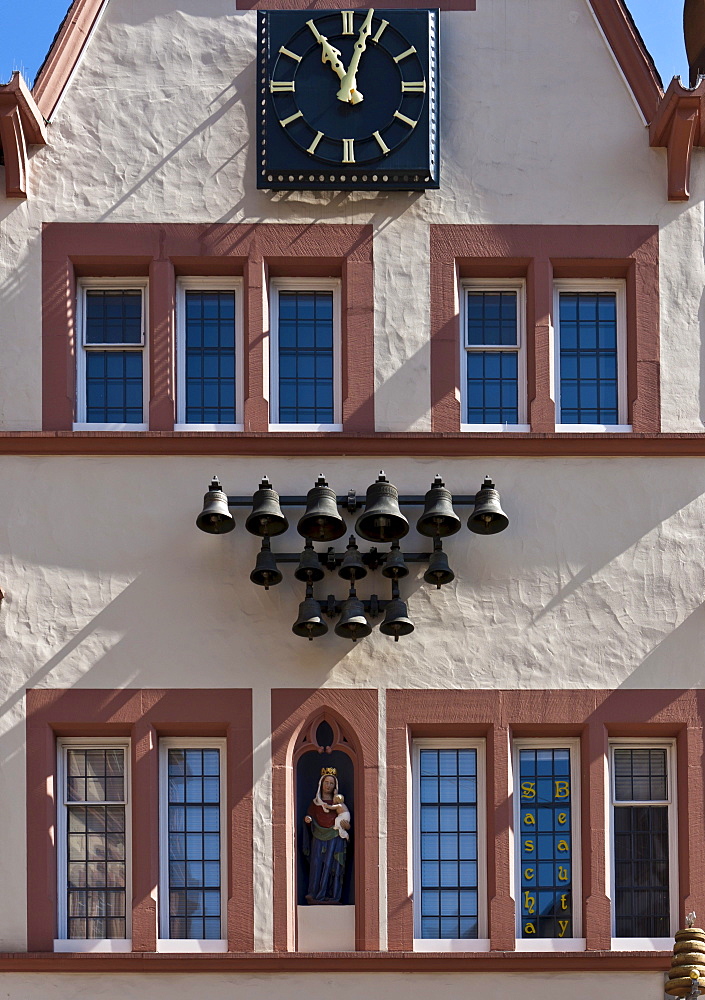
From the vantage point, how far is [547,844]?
62.5ft

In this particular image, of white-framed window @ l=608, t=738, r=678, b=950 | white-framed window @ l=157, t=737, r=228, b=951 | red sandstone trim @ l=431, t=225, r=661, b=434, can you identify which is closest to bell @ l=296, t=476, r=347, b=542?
red sandstone trim @ l=431, t=225, r=661, b=434

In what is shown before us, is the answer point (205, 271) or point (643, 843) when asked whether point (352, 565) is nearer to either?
point (205, 271)

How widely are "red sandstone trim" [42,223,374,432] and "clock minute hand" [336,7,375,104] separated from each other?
48.6 inches

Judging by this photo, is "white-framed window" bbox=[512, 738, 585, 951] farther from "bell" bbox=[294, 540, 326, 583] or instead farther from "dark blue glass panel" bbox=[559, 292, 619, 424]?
"dark blue glass panel" bbox=[559, 292, 619, 424]

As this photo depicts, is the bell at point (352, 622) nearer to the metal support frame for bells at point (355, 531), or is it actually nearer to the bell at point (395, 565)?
the metal support frame for bells at point (355, 531)

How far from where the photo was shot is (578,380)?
20172 millimetres

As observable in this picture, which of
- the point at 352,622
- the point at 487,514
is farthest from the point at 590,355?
the point at 352,622

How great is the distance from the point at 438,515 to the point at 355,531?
33.8 inches

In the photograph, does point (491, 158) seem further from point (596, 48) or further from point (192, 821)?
point (192, 821)

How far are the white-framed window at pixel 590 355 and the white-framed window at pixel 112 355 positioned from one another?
12.9 ft

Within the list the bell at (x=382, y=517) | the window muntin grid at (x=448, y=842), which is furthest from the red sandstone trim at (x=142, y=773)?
the bell at (x=382, y=517)

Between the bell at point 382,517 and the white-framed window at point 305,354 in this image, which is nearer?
the bell at point 382,517

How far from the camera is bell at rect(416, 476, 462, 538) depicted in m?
18.8

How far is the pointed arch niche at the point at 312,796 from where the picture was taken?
18.7 metres
